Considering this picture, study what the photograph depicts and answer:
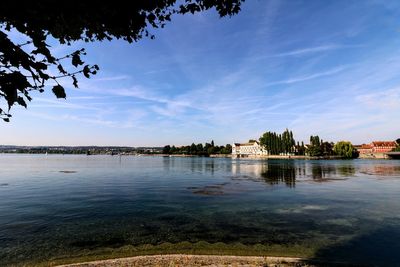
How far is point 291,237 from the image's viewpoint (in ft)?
56.4

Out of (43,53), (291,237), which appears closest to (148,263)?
(291,237)

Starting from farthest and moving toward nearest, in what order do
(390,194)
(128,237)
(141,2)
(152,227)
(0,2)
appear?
1. (390,194)
2. (152,227)
3. (128,237)
4. (141,2)
5. (0,2)

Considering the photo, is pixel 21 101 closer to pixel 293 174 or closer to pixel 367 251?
pixel 367 251

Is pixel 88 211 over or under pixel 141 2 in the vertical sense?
under

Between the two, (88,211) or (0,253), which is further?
(88,211)

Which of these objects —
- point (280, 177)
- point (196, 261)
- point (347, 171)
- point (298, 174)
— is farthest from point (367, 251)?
point (347, 171)

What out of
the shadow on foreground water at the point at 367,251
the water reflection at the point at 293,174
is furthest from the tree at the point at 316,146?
the shadow on foreground water at the point at 367,251

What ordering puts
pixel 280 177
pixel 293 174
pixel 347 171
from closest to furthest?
1. pixel 280 177
2. pixel 293 174
3. pixel 347 171

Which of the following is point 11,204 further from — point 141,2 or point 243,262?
point 141,2

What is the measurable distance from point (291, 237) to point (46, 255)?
44.1 ft

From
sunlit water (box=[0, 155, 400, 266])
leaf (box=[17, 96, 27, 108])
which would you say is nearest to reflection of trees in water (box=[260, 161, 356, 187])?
sunlit water (box=[0, 155, 400, 266])

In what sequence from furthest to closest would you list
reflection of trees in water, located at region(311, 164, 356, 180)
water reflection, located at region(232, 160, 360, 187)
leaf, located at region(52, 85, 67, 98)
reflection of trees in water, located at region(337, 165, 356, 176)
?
reflection of trees in water, located at region(337, 165, 356, 176)
reflection of trees in water, located at region(311, 164, 356, 180)
water reflection, located at region(232, 160, 360, 187)
leaf, located at region(52, 85, 67, 98)

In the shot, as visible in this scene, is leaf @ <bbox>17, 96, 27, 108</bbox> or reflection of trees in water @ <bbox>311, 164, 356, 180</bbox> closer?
leaf @ <bbox>17, 96, 27, 108</bbox>

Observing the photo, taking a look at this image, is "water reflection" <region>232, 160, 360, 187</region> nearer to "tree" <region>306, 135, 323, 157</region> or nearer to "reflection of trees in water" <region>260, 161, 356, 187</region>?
"reflection of trees in water" <region>260, 161, 356, 187</region>
